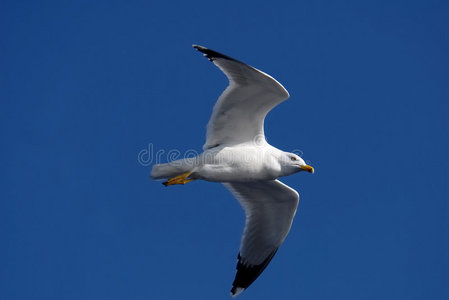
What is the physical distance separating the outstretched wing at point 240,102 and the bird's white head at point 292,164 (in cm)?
49

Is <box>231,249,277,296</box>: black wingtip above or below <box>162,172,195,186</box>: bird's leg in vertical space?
below

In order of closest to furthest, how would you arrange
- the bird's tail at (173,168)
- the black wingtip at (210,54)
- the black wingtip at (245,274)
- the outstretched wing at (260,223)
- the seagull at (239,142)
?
the black wingtip at (210,54) → the seagull at (239,142) → the bird's tail at (173,168) → the outstretched wing at (260,223) → the black wingtip at (245,274)

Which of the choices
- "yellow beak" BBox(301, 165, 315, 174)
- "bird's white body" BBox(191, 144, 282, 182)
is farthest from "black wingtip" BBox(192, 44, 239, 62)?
"yellow beak" BBox(301, 165, 315, 174)

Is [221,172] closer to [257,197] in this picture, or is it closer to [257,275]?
[257,197]

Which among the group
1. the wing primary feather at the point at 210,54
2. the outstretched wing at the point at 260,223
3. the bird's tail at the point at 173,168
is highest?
the wing primary feather at the point at 210,54

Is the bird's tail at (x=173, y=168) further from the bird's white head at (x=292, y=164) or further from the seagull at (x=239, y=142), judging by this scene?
the bird's white head at (x=292, y=164)

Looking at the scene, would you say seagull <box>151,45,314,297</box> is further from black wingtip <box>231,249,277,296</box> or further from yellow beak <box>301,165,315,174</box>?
black wingtip <box>231,249,277,296</box>

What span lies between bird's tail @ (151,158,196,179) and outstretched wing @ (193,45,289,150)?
43 centimetres

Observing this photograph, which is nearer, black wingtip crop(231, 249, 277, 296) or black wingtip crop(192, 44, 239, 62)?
black wingtip crop(192, 44, 239, 62)

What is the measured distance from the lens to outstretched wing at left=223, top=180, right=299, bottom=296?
1000cm

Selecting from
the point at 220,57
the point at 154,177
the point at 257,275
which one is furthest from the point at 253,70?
the point at 257,275

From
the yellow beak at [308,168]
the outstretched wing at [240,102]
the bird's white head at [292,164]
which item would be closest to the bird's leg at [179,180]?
the outstretched wing at [240,102]

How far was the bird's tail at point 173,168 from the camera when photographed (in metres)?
8.88

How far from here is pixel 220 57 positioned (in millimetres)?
8312
